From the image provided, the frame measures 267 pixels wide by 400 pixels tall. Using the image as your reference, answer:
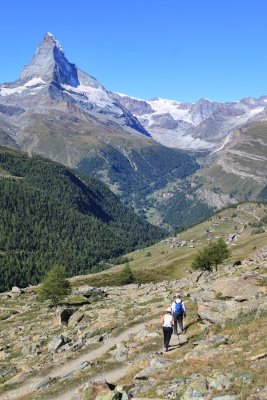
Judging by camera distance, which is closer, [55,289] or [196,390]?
[196,390]

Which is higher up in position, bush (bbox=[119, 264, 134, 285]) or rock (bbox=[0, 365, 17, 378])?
rock (bbox=[0, 365, 17, 378])

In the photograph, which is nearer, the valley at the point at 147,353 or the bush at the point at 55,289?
the valley at the point at 147,353

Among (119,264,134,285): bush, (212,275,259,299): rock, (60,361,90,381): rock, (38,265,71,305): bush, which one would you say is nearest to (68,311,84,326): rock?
(212,275,259,299): rock

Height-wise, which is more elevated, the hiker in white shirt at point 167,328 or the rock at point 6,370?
the hiker in white shirt at point 167,328

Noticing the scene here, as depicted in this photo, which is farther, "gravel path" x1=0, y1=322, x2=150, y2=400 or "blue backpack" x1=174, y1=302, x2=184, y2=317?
"blue backpack" x1=174, y1=302, x2=184, y2=317

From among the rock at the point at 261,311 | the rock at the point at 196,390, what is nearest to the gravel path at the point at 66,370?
the rock at the point at 196,390

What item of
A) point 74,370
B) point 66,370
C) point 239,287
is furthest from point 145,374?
point 239,287

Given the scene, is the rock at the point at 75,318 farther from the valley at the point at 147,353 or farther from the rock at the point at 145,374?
Result: the rock at the point at 145,374

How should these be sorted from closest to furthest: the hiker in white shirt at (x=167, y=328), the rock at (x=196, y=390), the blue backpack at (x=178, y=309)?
the rock at (x=196, y=390) < the hiker in white shirt at (x=167, y=328) < the blue backpack at (x=178, y=309)

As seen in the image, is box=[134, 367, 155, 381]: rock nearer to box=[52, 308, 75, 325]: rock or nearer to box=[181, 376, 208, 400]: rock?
box=[181, 376, 208, 400]: rock

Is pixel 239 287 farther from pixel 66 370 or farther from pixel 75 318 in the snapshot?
pixel 75 318

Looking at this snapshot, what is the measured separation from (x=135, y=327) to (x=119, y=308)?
696 inches

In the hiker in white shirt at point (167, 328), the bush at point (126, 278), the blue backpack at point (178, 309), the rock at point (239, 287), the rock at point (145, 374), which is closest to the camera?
the rock at point (145, 374)

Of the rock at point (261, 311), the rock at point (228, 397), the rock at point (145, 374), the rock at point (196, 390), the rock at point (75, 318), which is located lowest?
the rock at point (75, 318)
